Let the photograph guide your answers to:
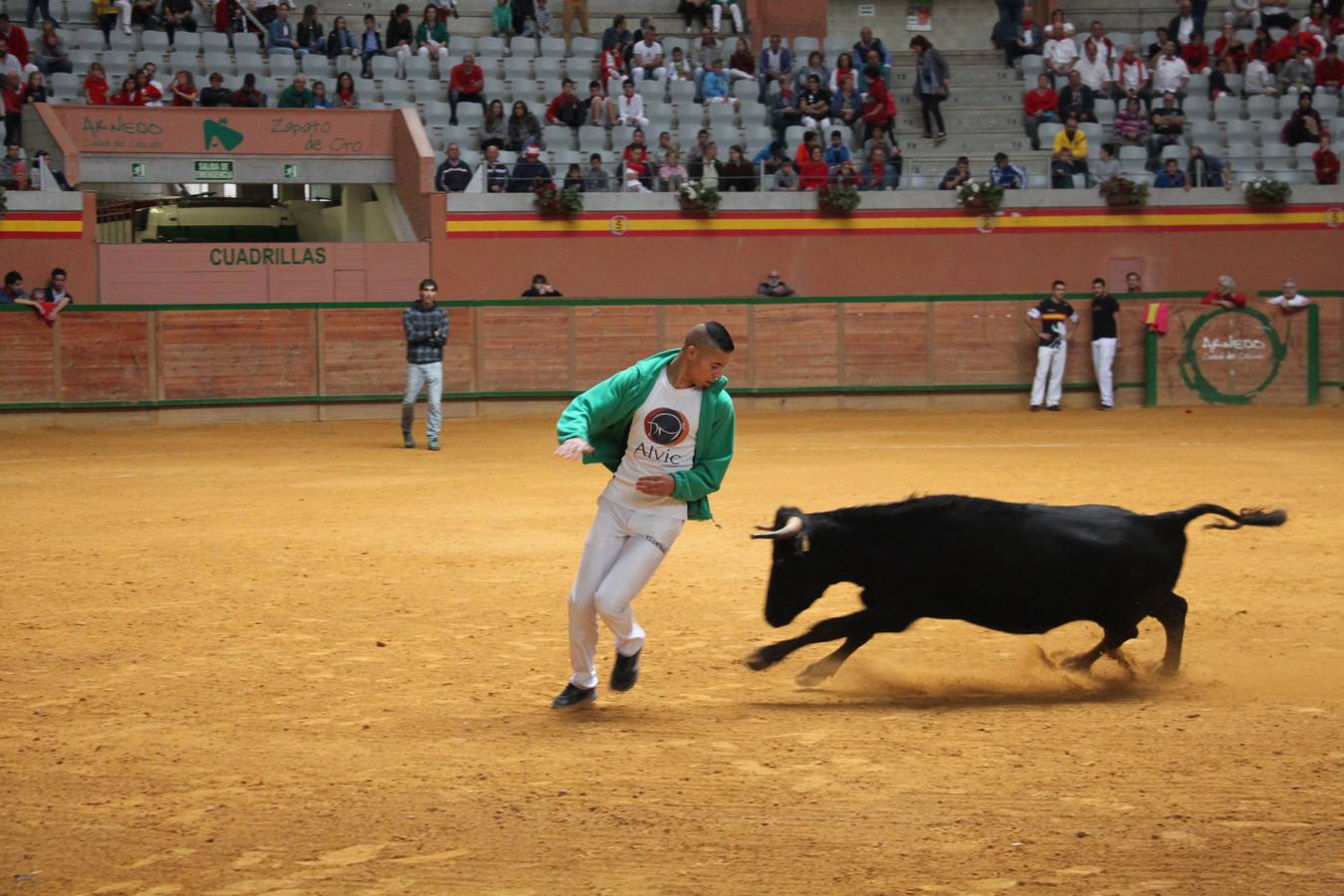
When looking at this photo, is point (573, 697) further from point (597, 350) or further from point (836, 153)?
point (836, 153)

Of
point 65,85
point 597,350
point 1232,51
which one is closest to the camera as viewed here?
point 597,350

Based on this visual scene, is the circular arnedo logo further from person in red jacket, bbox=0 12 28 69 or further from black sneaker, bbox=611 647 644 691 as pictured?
person in red jacket, bbox=0 12 28 69

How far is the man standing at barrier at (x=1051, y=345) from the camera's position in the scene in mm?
23109

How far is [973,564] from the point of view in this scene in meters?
6.83

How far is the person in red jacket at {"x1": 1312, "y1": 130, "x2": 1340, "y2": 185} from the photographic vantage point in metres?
26.2

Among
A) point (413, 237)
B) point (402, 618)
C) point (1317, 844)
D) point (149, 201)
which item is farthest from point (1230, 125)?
point (1317, 844)

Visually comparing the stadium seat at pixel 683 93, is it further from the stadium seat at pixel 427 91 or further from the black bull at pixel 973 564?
the black bull at pixel 973 564

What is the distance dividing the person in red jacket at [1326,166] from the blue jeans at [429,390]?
664 inches

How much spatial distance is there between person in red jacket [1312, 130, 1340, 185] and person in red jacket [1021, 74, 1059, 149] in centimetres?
461

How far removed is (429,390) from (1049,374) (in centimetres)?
1054

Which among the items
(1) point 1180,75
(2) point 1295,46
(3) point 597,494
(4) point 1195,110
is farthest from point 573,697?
(2) point 1295,46

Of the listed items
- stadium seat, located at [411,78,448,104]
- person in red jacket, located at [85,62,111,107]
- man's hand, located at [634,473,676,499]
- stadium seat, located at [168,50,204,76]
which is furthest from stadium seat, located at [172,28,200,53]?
man's hand, located at [634,473,676,499]

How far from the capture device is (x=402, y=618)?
29.0ft

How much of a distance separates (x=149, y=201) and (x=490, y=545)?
60.6 feet
